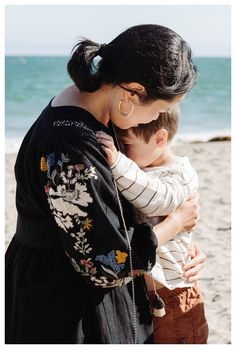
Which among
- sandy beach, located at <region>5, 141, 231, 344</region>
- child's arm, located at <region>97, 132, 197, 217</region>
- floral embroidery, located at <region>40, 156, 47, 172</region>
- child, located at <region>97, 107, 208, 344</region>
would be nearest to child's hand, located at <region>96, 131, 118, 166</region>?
child's arm, located at <region>97, 132, 197, 217</region>

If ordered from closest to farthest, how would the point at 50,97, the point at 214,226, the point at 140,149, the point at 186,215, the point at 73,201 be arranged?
the point at 73,201 < the point at 186,215 < the point at 140,149 < the point at 214,226 < the point at 50,97

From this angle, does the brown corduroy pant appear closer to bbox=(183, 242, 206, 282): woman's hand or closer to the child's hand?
bbox=(183, 242, 206, 282): woman's hand

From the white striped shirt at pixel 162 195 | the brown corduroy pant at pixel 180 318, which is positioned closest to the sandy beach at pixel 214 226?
the brown corduroy pant at pixel 180 318

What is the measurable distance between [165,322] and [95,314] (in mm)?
531

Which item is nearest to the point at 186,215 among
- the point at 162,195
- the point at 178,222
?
the point at 178,222

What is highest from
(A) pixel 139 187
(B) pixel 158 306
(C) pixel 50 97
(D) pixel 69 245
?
(A) pixel 139 187

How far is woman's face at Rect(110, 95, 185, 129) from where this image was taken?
2.42 m

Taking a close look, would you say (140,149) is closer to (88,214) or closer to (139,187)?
(139,187)

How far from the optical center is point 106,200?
7.63 feet

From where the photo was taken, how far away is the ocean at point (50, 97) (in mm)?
15141

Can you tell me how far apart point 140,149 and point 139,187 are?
1.53 ft

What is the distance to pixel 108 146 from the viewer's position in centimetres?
238

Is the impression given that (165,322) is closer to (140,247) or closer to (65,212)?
(140,247)
